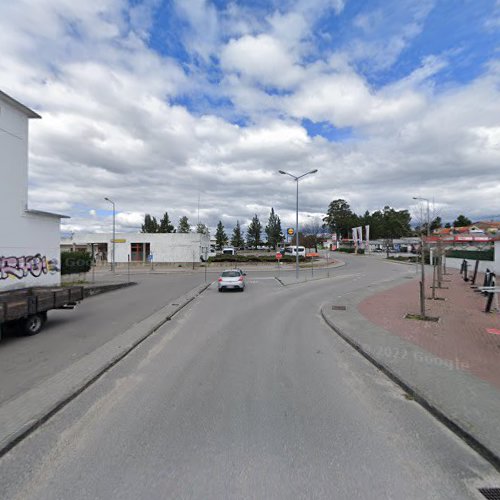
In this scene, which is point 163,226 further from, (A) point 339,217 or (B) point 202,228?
(A) point 339,217

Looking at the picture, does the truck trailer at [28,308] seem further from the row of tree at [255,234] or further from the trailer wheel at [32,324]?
the row of tree at [255,234]

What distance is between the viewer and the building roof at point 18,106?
13.9 metres

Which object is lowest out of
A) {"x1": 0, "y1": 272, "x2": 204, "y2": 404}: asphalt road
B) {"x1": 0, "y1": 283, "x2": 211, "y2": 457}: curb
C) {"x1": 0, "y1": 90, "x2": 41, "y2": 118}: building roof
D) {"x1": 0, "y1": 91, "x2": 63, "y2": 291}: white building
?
{"x1": 0, "y1": 272, "x2": 204, "y2": 404}: asphalt road

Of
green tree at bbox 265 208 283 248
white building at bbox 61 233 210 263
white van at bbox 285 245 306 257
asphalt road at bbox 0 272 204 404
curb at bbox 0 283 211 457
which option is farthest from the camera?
green tree at bbox 265 208 283 248

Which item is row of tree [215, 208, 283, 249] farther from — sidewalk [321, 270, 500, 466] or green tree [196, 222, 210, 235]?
sidewalk [321, 270, 500, 466]

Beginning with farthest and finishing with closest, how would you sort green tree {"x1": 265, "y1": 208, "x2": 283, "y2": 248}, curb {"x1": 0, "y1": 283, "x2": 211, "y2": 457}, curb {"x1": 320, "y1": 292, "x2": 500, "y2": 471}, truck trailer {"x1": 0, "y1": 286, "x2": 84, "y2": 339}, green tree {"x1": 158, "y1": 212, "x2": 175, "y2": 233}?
green tree {"x1": 265, "y1": 208, "x2": 283, "y2": 248} → green tree {"x1": 158, "y1": 212, "x2": 175, "y2": 233} → truck trailer {"x1": 0, "y1": 286, "x2": 84, "y2": 339} → curb {"x1": 0, "y1": 283, "x2": 211, "y2": 457} → curb {"x1": 320, "y1": 292, "x2": 500, "y2": 471}

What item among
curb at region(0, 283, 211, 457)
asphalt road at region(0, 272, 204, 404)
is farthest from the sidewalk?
asphalt road at region(0, 272, 204, 404)

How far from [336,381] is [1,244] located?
14.3 m

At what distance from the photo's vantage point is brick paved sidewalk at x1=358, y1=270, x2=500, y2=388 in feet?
22.6

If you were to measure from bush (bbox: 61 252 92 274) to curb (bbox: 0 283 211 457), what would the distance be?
69.2ft

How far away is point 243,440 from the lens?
4.04 m

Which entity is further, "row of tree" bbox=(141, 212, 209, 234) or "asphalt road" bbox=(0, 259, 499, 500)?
"row of tree" bbox=(141, 212, 209, 234)

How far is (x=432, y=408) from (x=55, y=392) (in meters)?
5.87

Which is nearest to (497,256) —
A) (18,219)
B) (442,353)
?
(442,353)
